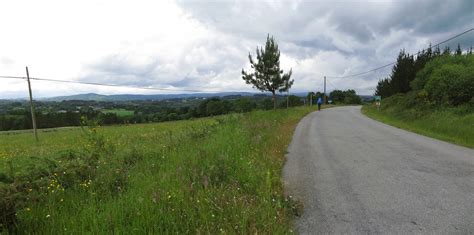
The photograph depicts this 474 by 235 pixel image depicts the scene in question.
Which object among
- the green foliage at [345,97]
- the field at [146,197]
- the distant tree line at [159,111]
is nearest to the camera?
the field at [146,197]

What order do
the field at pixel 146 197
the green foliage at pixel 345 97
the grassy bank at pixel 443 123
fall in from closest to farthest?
1. the field at pixel 146 197
2. the grassy bank at pixel 443 123
3. the green foliage at pixel 345 97

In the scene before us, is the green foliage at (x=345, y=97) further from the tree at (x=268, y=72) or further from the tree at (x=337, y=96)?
the tree at (x=268, y=72)

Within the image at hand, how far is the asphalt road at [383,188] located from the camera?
11.4 feet

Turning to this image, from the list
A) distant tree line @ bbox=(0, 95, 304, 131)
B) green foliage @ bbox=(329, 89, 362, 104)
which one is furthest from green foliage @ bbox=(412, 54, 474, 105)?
green foliage @ bbox=(329, 89, 362, 104)

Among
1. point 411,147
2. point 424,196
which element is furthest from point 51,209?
point 411,147

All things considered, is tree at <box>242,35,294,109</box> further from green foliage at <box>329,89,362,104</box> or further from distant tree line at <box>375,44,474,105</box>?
green foliage at <box>329,89,362,104</box>

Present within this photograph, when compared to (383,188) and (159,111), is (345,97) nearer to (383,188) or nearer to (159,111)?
(159,111)

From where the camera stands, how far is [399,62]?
2917 cm

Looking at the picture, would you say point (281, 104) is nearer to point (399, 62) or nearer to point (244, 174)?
point (399, 62)

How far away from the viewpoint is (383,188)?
4.77 metres

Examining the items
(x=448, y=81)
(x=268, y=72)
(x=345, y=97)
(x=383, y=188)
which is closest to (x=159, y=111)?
(x=268, y=72)

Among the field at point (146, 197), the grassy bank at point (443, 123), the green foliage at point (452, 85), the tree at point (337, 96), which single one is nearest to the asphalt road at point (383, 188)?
the field at point (146, 197)

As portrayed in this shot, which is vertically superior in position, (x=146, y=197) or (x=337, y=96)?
(x=146, y=197)

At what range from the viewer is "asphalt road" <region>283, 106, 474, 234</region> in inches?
137
